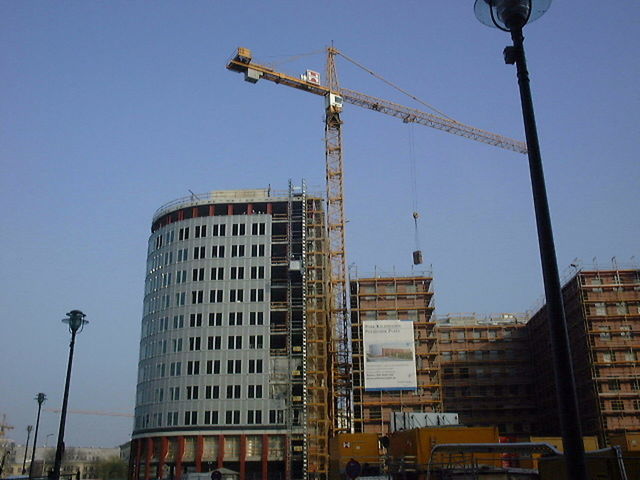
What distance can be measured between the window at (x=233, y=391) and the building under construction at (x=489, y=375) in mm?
27735

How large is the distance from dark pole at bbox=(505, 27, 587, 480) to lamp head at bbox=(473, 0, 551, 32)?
193 mm

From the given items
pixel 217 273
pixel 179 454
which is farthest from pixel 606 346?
pixel 179 454

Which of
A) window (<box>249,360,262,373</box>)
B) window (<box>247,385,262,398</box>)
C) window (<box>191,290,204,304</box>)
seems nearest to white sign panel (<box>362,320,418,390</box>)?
window (<box>247,385,262,398</box>)

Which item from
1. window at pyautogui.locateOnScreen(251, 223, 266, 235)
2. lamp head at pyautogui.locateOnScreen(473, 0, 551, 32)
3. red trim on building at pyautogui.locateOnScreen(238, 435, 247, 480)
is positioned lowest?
red trim on building at pyautogui.locateOnScreen(238, 435, 247, 480)

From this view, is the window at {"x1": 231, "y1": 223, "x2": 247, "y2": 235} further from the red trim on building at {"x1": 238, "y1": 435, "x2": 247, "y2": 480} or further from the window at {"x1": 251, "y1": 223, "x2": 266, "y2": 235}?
the red trim on building at {"x1": 238, "y1": 435, "x2": 247, "y2": 480}

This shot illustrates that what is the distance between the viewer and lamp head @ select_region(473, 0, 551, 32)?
1007cm

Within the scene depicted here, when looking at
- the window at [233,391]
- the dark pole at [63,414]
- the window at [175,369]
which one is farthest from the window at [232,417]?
the dark pole at [63,414]

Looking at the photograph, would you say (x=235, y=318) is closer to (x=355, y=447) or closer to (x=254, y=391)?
(x=254, y=391)

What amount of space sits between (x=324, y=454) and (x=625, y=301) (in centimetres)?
3942

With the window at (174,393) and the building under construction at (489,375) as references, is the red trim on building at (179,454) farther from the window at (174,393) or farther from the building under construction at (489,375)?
the building under construction at (489,375)

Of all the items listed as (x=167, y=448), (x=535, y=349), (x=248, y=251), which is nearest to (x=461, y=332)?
(x=535, y=349)

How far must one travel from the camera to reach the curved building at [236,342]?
76.7 m

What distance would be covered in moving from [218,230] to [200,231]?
2.73 meters

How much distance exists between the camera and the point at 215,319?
82125 mm
